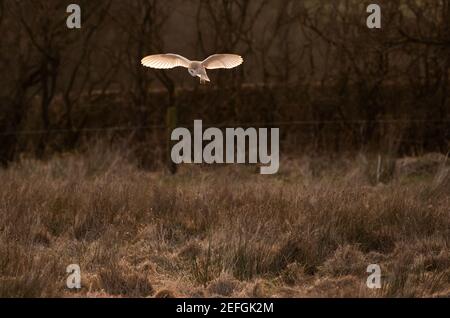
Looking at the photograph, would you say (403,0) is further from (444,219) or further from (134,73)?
(444,219)

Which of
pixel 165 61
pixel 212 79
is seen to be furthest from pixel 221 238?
pixel 212 79

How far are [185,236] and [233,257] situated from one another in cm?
91

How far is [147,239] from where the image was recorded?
19.1 feet

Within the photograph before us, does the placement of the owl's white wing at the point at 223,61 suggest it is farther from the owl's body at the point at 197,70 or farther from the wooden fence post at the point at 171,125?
the wooden fence post at the point at 171,125

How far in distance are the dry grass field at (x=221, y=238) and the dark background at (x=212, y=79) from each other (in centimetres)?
477

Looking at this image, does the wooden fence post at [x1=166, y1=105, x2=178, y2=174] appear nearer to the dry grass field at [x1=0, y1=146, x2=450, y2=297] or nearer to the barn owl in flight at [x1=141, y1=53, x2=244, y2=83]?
the dry grass field at [x1=0, y1=146, x2=450, y2=297]

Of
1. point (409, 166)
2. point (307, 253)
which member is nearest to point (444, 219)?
point (307, 253)

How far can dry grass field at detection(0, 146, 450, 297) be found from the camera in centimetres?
476

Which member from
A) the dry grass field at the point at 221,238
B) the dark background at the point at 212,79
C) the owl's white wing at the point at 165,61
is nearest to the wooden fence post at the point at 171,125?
the dark background at the point at 212,79

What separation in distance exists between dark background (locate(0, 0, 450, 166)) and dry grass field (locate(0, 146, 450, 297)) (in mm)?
4769

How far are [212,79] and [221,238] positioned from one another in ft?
25.8

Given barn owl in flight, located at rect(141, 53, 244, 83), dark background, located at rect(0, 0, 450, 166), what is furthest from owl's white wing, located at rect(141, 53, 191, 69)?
dark background, located at rect(0, 0, 450, 166)

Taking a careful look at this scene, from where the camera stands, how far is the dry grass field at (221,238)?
476 cm

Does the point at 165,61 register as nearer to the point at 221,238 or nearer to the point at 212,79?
the point at 221,238
